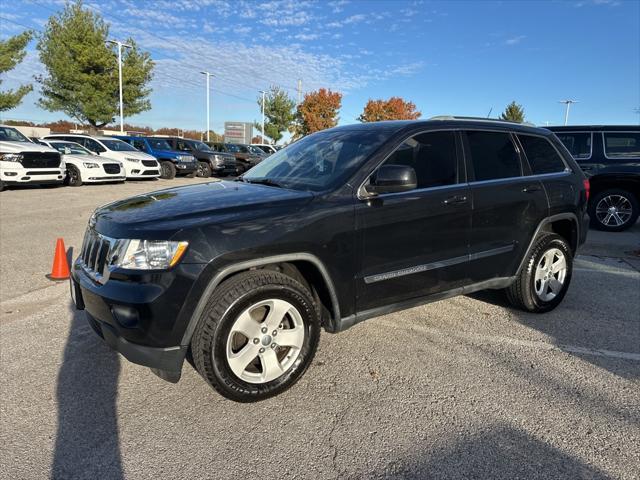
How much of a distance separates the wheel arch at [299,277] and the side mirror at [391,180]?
0.69 m

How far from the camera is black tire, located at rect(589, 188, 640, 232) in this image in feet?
29.5

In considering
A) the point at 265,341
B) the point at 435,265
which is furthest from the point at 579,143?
the point at 265,341

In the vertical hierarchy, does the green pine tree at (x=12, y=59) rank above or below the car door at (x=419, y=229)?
above

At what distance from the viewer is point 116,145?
1778 centimetres

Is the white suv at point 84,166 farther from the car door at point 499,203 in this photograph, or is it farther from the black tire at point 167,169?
the car door at point 499,203

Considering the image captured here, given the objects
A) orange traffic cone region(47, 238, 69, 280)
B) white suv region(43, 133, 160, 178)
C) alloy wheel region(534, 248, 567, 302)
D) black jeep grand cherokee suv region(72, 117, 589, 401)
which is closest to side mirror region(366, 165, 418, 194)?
black jeep grand cherokee suv region(72, 117, 589, 401)

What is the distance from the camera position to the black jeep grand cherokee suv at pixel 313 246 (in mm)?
2553

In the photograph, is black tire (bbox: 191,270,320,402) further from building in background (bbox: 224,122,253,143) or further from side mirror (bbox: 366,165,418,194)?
building in background (bbox: 224,122,253,143)

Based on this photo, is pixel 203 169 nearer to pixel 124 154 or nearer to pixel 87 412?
pixel 124 154

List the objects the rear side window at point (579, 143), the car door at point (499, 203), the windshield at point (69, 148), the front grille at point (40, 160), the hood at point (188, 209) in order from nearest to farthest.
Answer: the hood at point (188, 209) → the car door at point (499, 203) → the rear side window at point (579, 143) → the front grille at point (40, 160) → the windshield at point (69, 148)

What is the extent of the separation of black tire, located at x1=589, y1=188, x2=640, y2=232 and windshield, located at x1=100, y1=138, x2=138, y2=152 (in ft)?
52.4

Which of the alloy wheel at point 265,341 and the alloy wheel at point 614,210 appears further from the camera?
the alloy wheel at point 614,210

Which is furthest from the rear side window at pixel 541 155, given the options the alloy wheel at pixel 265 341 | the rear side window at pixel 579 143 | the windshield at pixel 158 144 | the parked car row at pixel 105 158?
the windshield at pixel 158 144

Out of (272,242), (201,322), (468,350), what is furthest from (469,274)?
(201,322)
